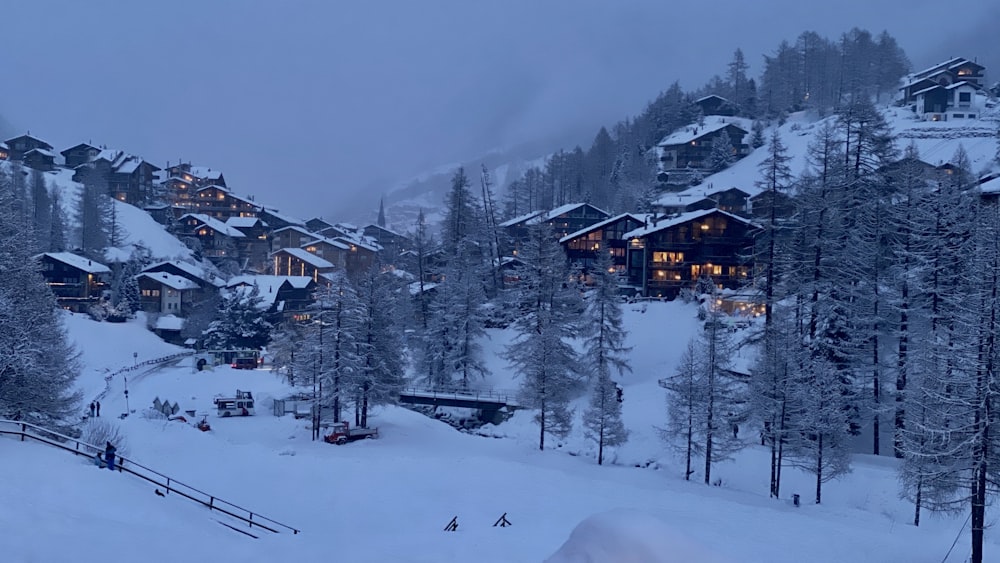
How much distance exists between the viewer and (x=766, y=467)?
3288 centimetres

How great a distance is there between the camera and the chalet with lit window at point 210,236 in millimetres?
101688

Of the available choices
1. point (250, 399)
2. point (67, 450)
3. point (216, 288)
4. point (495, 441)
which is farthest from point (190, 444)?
point (216, 288)

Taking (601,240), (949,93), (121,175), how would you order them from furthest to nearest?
(121,175) → (949,93) → (601,240)

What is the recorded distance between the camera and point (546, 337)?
127 ft

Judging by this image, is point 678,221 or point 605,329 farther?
point 678,221

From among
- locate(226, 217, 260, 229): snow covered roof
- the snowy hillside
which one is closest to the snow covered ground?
the snowy hillside

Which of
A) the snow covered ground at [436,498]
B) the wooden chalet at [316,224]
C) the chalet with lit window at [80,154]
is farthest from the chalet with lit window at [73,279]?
the wooden chalet at [316,224]

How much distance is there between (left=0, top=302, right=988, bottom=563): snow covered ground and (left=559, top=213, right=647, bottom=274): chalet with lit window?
68.1 feet

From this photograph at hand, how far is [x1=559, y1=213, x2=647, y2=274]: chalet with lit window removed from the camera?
72312mm

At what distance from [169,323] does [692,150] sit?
78298mm

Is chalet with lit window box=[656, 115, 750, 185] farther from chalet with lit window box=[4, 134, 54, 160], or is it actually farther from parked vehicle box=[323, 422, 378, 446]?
chalet with lit window box=[4, 134, 54, 160]

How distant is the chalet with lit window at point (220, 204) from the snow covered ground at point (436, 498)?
72391 mm

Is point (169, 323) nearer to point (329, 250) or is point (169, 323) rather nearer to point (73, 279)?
point (73, 279)

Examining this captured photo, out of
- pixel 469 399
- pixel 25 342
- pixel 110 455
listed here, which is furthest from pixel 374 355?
pixel 110 455
